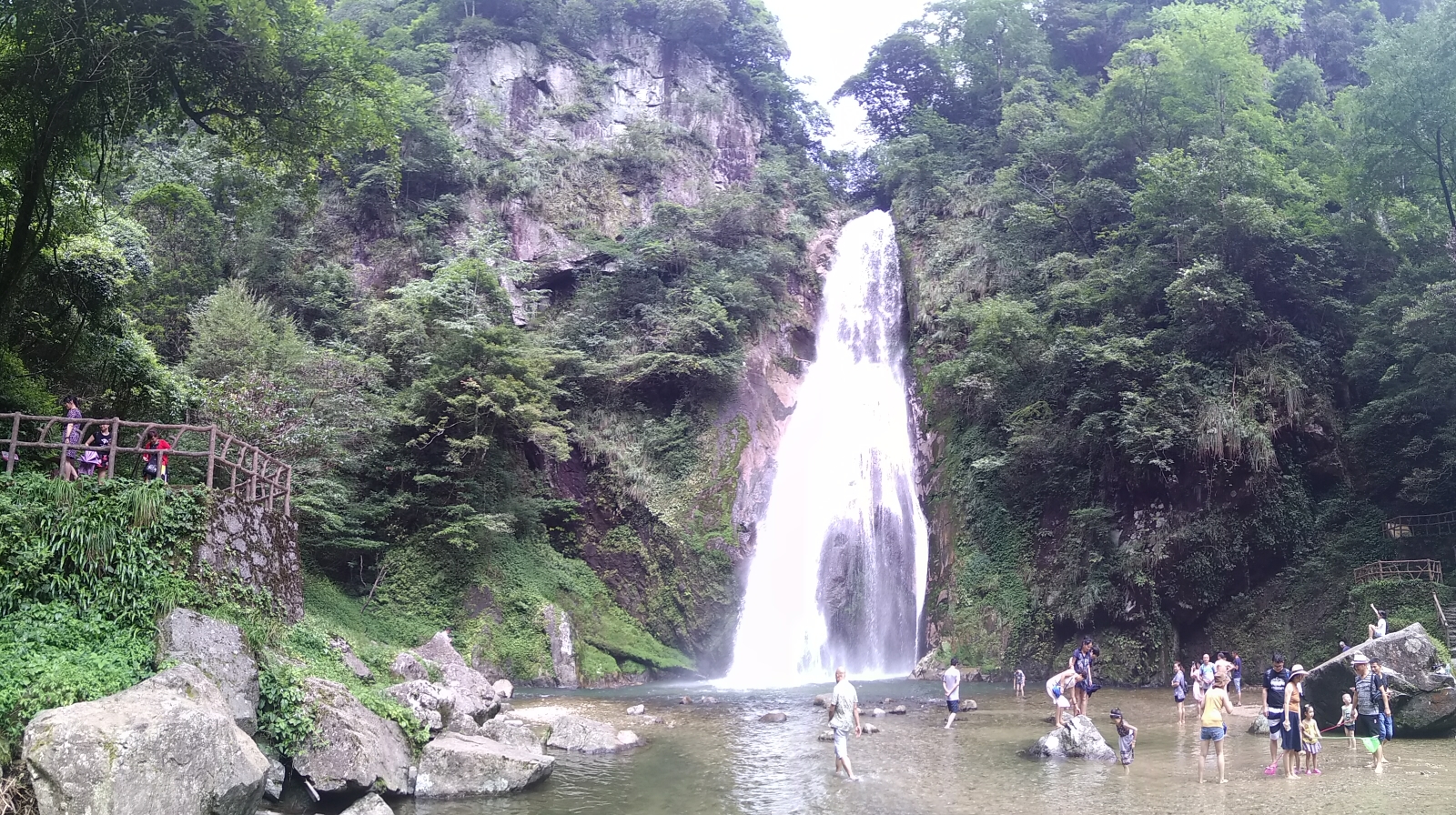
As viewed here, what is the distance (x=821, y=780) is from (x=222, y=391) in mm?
16059

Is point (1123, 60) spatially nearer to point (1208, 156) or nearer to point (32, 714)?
point (1208, 156)

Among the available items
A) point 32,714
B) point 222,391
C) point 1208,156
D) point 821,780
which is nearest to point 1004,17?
point 1208,156

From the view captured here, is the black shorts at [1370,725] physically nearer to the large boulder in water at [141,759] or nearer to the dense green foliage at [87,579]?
the large boulder in water at [141,759]

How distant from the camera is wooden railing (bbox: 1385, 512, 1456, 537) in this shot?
19.0 m

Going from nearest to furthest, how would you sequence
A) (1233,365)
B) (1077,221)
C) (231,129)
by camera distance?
(231,129) → (1233,365) → (1077,221)

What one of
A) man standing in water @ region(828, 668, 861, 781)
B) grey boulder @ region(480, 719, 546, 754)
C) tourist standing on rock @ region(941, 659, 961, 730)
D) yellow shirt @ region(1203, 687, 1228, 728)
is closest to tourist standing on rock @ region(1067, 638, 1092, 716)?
tourist standing on rock @ region(941, 659, 961, 730)

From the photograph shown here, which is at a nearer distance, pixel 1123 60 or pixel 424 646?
pixel 424 646

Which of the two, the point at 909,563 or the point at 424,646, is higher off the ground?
the point at 909,563

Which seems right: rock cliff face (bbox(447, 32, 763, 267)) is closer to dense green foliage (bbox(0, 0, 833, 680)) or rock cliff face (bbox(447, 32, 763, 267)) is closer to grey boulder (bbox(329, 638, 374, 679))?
dense green foliage (bbox(0, 0, 833, 680))

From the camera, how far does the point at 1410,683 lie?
12.2 metres

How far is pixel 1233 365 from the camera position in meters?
21.7

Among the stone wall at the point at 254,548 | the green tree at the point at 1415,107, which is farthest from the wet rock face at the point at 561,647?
the green tree at the point at 1415,107

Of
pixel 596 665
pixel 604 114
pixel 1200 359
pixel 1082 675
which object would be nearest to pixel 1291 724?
pixel 1082 675

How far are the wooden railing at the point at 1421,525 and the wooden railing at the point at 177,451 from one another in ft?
73.1
